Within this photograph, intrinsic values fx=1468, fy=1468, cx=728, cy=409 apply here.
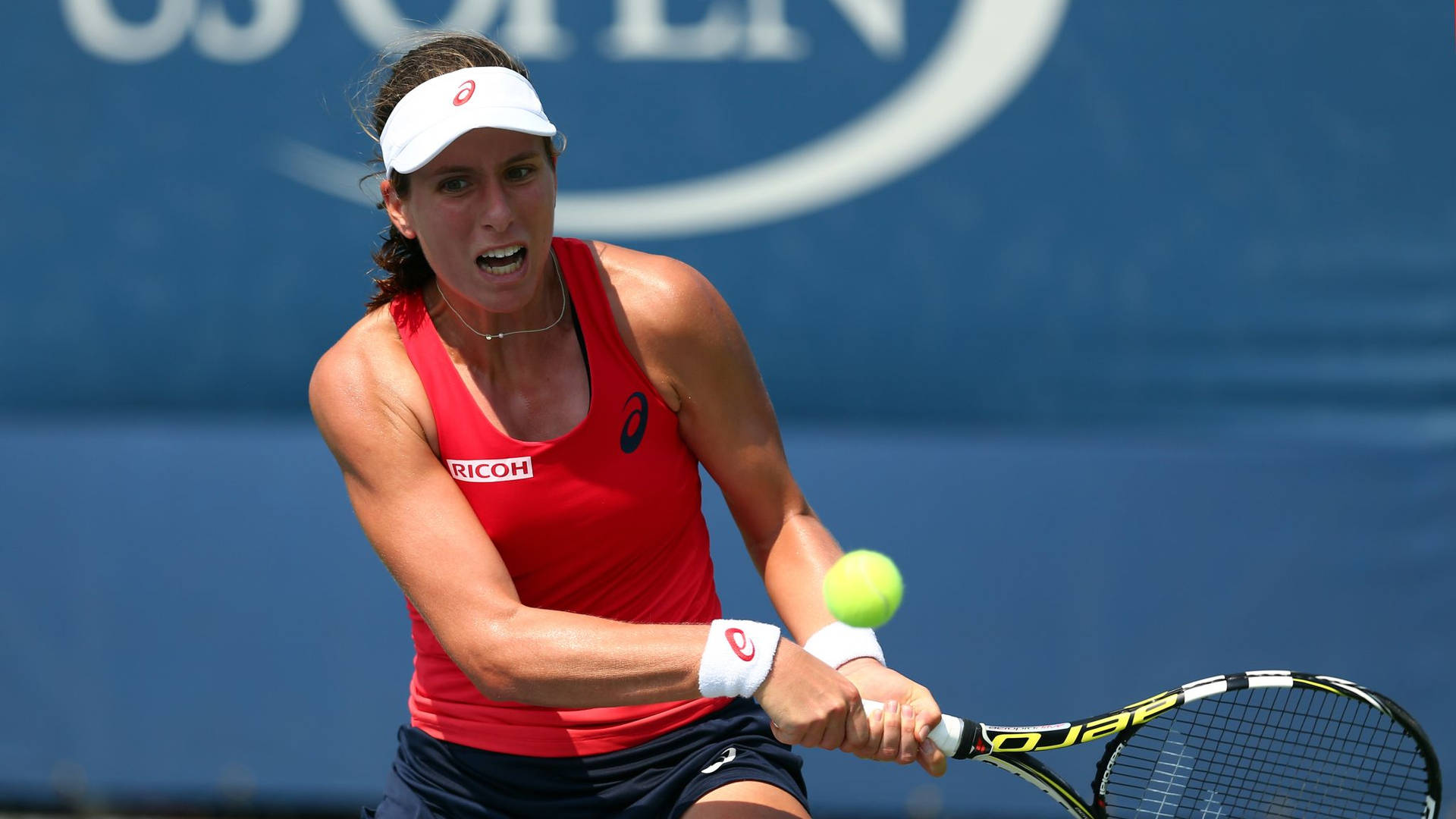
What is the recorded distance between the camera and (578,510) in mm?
2182

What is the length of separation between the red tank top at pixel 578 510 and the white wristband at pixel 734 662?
0.62 ft

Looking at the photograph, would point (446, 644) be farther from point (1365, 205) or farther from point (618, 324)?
point (1365, 205)

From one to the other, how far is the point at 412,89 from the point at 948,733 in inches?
48.3

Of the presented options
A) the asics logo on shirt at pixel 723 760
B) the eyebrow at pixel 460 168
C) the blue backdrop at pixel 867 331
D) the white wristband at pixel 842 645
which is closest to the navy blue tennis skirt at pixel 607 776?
the asics logo on shirt at pixel 723 760

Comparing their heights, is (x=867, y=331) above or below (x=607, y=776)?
above

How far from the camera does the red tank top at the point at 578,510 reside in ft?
7.07

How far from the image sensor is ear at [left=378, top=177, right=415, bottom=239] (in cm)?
220

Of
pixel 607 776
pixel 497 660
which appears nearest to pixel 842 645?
pixel 607 776

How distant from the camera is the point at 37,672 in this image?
12.9 ft

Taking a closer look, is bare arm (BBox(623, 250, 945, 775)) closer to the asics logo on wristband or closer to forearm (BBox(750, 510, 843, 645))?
forearm (BBox(750, 510, 843, 645))

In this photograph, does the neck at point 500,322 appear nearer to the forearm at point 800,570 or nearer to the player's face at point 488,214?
the player's face at point 488,214

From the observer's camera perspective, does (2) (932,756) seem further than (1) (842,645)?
No

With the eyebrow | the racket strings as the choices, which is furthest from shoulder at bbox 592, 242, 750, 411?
the racket strings

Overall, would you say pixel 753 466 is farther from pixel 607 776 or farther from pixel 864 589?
pixel 607 776
